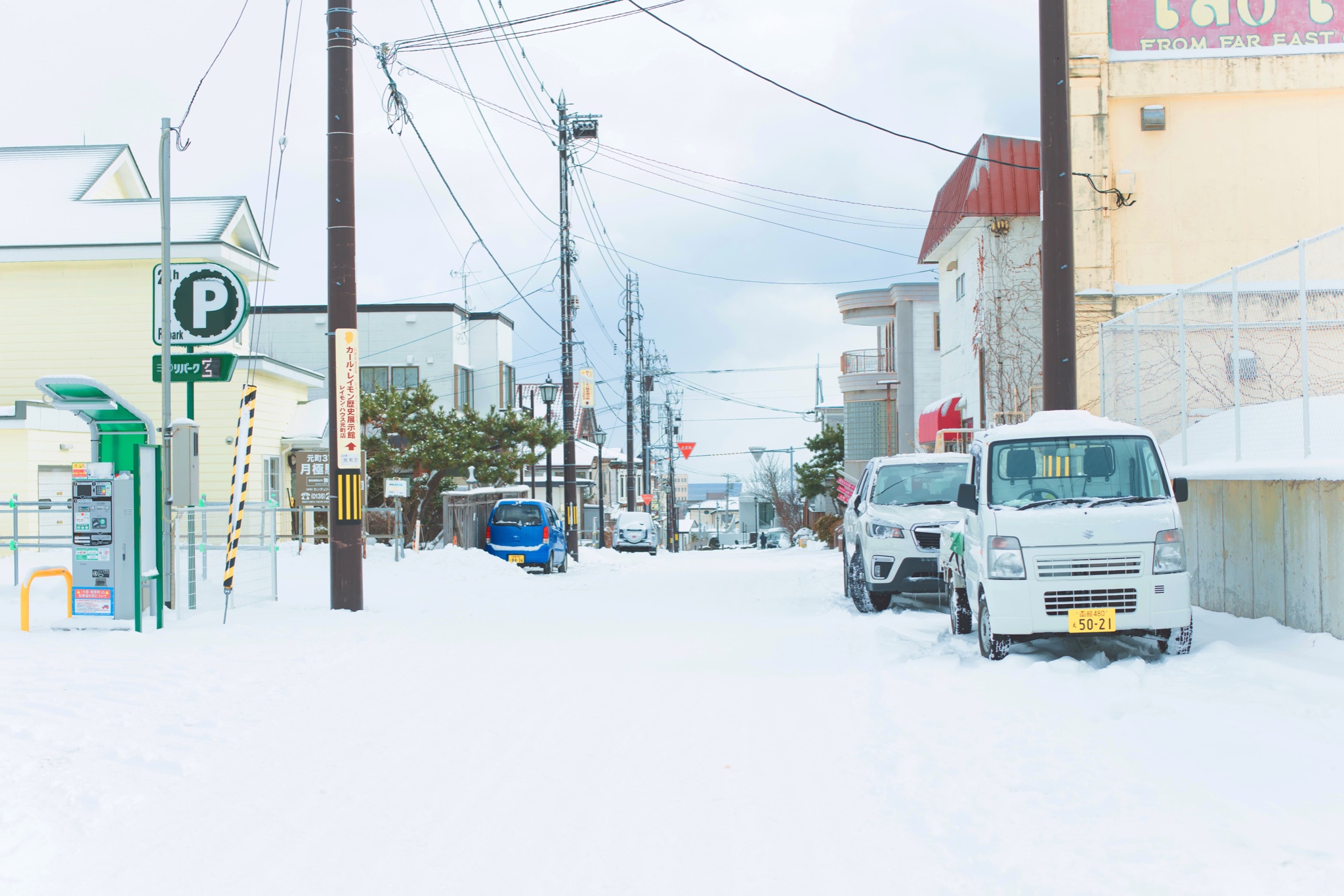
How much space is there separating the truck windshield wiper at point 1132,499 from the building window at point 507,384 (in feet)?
138

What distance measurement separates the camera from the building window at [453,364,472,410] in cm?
4834

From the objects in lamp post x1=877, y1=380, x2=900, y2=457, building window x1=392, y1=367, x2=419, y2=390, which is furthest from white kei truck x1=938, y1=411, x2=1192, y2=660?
building window x1=392, y1=367, x2=419, y2=390

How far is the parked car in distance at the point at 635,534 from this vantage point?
47.2 m

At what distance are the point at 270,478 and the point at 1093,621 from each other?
25788 mm

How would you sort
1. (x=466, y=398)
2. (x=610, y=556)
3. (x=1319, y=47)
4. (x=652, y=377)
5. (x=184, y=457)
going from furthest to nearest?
(x=652, y=377) → (x=466, y=398) → (x=610, y=556) → (x=1319, y=47) → (x=184, y=457)

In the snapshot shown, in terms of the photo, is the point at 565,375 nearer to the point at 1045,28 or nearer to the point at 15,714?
the point at 1045,28

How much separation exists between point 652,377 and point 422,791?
56.2m

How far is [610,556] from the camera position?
38.8 meters

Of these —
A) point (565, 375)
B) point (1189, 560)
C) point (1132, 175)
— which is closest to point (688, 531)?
point (565, 375)

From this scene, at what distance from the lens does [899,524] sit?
46.1 ft

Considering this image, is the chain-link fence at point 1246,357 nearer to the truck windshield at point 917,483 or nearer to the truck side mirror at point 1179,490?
the truck side mirror at point 1179,490

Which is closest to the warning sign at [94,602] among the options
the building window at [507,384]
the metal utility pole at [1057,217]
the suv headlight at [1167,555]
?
the suv headlight at [1167,555]

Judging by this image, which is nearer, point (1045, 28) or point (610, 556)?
point (1045, 28)

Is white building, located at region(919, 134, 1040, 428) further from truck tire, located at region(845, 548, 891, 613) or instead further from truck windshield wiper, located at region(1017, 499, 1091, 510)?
truck windshield wiper, located at region(1017, 499, 1091, 510)
